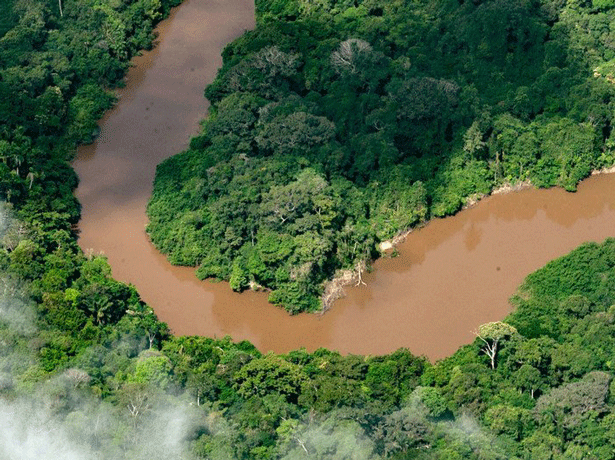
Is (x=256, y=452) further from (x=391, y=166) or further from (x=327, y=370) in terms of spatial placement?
(x=391, y=166)

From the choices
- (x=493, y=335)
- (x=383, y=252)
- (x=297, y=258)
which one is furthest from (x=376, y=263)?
(x=493, y=335)

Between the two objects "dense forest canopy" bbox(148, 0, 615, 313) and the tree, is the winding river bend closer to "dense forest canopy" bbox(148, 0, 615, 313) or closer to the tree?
"dense forest canopy" bbox(148, 0, 615, 313)

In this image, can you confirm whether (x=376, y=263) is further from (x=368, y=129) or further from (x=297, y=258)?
(x=368, y=129)

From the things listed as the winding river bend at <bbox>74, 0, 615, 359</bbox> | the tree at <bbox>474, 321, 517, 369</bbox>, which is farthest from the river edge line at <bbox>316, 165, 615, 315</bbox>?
the tree at <bbox>474, 321, 517, 369</bbox>

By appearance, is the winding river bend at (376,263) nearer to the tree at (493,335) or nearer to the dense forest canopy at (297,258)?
the dense forest canopy at (297,258)

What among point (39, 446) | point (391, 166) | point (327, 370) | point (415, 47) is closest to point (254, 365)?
point (327, 370)

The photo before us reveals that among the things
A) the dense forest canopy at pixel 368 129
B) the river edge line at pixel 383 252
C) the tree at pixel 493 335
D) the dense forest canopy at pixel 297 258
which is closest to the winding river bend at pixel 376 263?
the river edge line at pixel 383 252

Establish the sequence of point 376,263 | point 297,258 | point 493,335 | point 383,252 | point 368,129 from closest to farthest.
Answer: point 493,335, point 297,258, point 376,263, point 383,252, point 368,129
